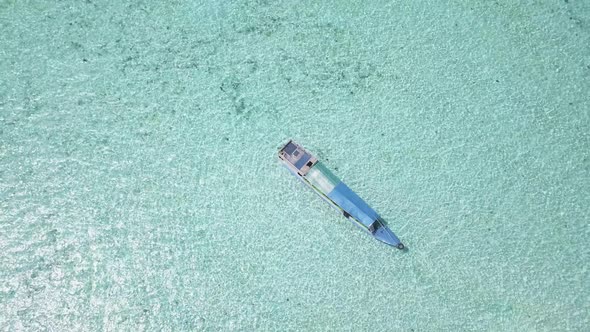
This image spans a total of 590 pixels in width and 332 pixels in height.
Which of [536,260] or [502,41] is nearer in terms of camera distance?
[536,260]

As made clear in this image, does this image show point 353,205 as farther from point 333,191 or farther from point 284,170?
point 284,170

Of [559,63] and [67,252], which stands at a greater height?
[67,252]

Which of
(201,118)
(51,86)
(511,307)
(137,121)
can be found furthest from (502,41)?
(51,86)

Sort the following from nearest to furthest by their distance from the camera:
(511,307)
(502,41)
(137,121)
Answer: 1. (511,307)
2. (137,121)
3. (502,41)

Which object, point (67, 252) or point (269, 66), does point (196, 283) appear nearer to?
point (67, 252)

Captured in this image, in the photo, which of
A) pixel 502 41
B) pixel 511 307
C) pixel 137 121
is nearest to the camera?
pixel 511 307

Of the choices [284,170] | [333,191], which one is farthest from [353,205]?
[284,170]
